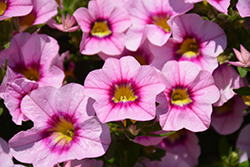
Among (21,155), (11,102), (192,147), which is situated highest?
(11,102)

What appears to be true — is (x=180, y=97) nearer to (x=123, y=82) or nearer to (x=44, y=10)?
(x=123, y=82)

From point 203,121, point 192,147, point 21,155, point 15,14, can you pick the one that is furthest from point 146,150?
point 15,14

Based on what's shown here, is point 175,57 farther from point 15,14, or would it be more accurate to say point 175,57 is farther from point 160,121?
point 15,14

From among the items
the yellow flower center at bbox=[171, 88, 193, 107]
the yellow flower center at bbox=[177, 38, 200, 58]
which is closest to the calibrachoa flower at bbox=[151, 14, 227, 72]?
the yellow flower center at bbox=[177, 38, 200, 58]

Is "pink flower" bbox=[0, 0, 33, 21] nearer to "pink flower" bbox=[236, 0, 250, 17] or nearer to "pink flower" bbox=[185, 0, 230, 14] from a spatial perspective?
"pink flower" bbox=[185, 0, 230, 14]

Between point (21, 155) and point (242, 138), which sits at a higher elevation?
point (21, 155)

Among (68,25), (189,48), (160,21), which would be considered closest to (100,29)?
(68,25)
